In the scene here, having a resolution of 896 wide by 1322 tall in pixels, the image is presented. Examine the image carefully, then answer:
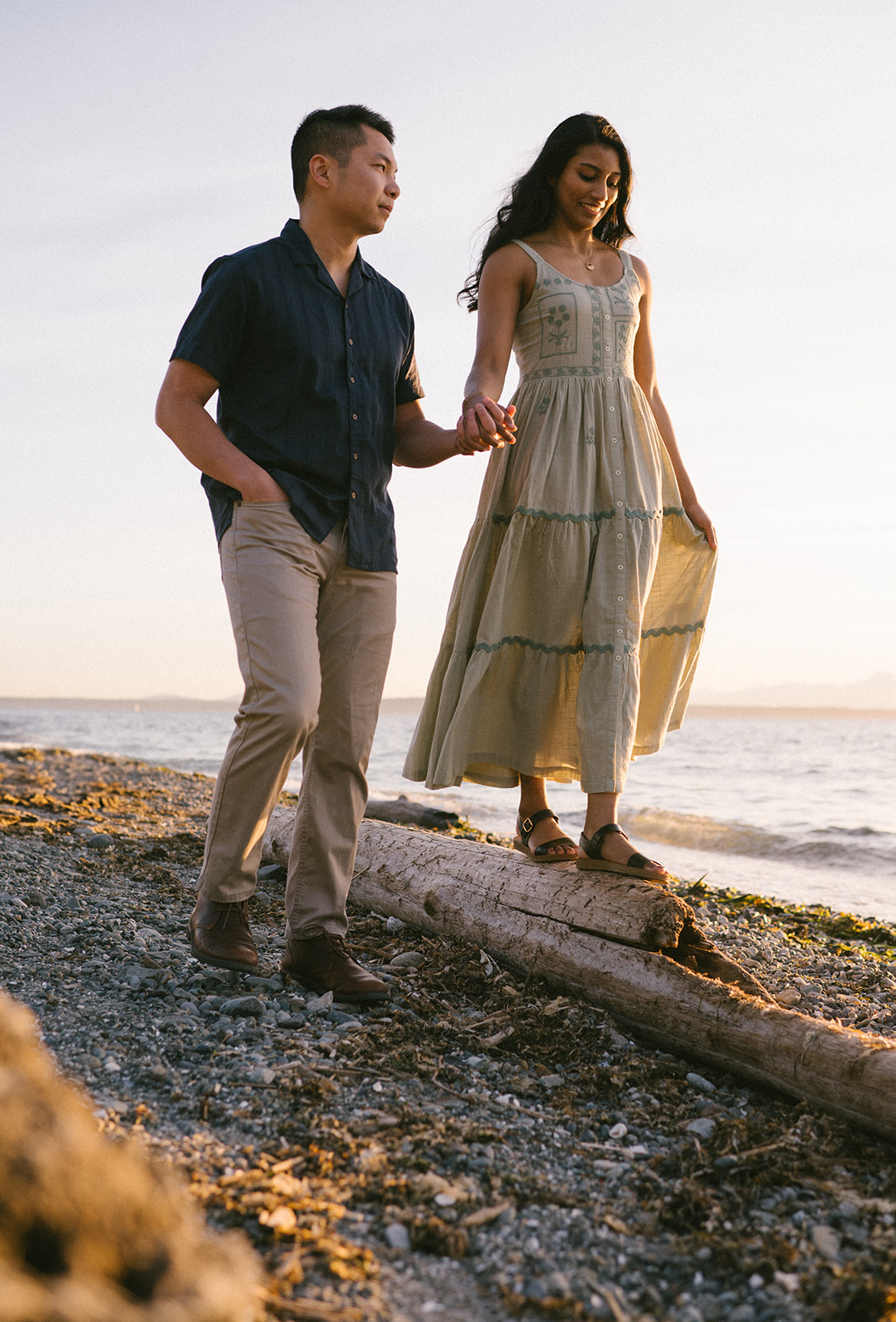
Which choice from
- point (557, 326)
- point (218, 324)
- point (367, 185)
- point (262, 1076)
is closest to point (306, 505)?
point (218, 324)

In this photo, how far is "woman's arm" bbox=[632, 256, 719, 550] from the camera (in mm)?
3949

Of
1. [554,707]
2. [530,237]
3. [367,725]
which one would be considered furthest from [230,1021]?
[530,237]

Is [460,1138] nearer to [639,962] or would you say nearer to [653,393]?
[639,962]

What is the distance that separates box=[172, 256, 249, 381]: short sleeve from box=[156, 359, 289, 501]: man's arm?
0.04 m

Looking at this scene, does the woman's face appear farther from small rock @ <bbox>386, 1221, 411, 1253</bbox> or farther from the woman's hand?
small rock @ <bbox>386, 1221, 411, 1253</bbox>

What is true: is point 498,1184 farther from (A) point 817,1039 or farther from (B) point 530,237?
(B) point 530,237

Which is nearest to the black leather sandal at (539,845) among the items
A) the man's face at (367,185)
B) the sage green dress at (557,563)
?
the sage green dress at (557,563)

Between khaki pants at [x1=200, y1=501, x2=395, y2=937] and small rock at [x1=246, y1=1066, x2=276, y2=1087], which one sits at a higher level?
khaki pants at [x1=200, y1=501, x2=395, y2=937]

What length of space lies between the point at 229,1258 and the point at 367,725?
2.29 meters

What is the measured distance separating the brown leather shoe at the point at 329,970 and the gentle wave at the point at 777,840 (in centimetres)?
759

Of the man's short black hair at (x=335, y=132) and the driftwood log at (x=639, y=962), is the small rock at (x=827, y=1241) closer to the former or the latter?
the driftwood log at (x=639, y=962)

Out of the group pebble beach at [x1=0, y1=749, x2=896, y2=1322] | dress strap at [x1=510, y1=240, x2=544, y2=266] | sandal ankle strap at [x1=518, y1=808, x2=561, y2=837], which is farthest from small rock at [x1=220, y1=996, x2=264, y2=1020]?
dress strap at [x1=510, y1=240, x2=544, y2=266]

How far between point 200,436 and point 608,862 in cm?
195

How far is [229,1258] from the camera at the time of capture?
1.30m
